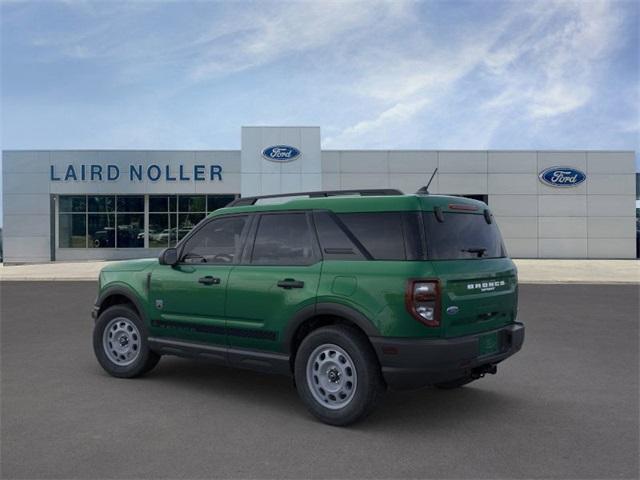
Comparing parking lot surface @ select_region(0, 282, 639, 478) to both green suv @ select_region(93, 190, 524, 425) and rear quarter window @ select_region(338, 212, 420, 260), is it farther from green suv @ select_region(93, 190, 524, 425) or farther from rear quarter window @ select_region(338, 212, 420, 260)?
rear quarter window @ select_region(338, 212, 420, 260)

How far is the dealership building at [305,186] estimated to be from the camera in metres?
29.6

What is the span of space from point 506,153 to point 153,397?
27680 mm

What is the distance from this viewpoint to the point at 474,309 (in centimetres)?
479

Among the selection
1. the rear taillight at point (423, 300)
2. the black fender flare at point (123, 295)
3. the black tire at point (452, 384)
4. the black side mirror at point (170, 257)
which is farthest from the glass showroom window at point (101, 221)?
the rear taillight at point (423, 300)

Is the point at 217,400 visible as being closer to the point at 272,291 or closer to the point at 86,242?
the point at 272,291

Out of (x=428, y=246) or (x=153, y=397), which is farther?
(x=153, y=397)

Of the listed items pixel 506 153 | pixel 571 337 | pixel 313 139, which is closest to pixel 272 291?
pixel 571 337

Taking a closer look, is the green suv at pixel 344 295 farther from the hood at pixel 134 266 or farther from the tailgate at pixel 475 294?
the hood at pixel 134 266

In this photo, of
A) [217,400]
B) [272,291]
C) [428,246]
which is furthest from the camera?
[217,400]

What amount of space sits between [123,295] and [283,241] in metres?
2.21

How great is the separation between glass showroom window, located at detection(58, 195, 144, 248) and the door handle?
2716 centimetres

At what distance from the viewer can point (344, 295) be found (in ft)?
15.5

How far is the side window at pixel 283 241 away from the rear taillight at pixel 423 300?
3.35ft

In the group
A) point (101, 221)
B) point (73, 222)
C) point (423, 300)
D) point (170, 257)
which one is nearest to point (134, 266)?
point (170, 257)
